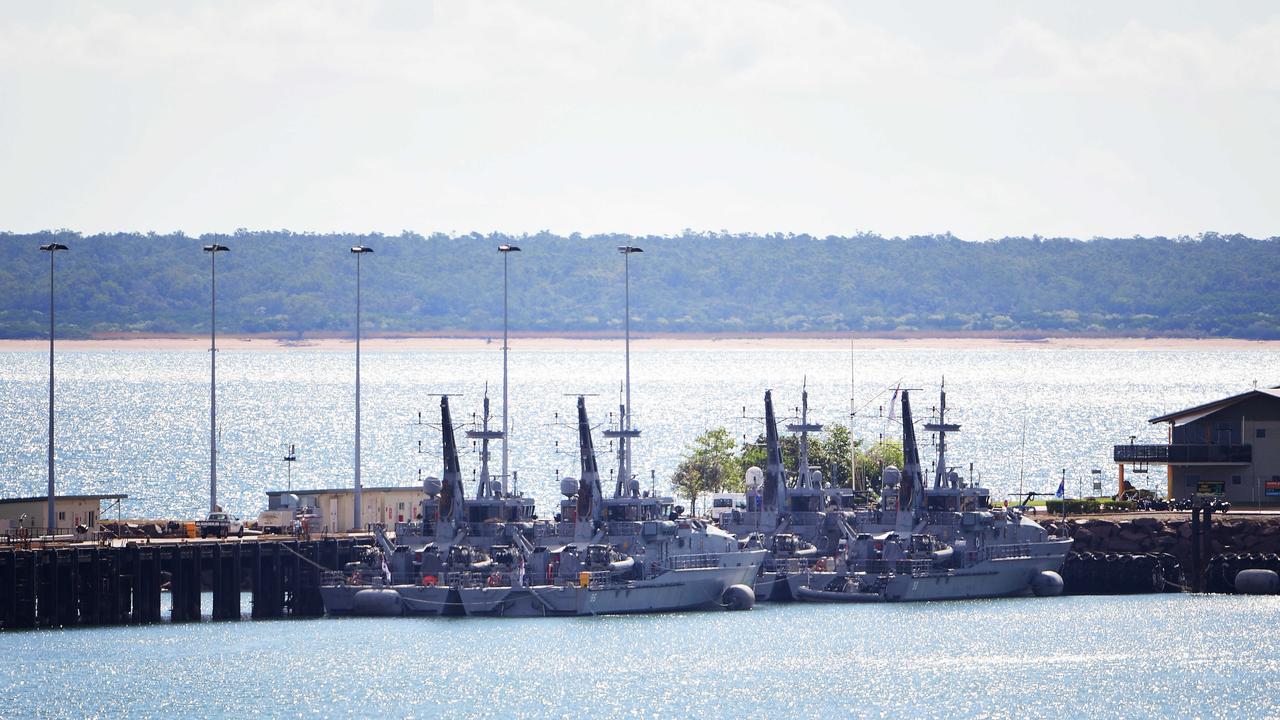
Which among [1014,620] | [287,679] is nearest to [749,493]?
[1014,620]

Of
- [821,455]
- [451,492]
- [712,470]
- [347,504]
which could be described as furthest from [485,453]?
[712,470]

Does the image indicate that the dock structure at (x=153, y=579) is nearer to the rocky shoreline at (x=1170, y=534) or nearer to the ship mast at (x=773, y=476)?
the ship mast at (x=773, y=476)

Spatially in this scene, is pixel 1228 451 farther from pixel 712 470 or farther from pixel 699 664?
pixel 699 664

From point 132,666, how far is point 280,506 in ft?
85.4

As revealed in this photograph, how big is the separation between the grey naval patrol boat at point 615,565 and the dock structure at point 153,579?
6925 mm

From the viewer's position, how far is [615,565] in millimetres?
93875

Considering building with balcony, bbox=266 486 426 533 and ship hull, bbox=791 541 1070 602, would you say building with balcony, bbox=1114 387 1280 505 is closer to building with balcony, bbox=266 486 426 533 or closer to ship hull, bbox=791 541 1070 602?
ship hull, bbox=791 541 1070 602

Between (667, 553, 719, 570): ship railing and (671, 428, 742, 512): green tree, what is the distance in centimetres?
3221

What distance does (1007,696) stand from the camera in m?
77.2

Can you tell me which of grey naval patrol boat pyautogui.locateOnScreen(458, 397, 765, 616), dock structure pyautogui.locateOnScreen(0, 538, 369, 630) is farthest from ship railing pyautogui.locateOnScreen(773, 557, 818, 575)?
dock structure pyautogui.locateOnScreen(0, 538, 369, 630)

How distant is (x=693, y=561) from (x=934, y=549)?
36.5 feet

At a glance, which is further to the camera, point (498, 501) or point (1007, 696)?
point (498, 501)

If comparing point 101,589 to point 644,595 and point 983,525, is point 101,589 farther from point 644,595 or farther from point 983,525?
point 983,525

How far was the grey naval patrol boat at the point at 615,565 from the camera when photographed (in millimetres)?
92500
